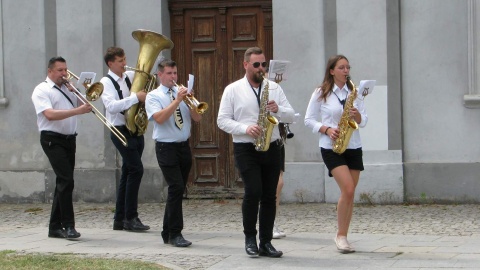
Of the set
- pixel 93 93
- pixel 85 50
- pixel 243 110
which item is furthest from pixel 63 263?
pixel 85 50

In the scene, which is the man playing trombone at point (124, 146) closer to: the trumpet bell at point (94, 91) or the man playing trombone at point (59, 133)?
the trumpet bell at point (94, 91)

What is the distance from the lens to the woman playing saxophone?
32.2 feet

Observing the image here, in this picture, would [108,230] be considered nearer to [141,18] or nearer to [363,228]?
[363,228]

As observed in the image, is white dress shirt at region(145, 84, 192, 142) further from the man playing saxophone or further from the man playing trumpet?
the man playing saxophone

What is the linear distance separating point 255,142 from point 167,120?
1443 mm

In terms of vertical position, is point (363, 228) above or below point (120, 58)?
below

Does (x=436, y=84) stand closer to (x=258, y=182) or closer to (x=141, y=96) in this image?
(x=141, y=96)

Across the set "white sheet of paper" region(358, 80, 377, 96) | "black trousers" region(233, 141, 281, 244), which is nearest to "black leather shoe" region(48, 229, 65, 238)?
"black trousers" region(233, 141, 281, 244)

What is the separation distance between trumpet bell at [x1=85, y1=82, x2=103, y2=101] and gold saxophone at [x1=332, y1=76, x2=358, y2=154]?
293 centimetres

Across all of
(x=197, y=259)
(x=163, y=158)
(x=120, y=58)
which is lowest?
(x=197, y=259)

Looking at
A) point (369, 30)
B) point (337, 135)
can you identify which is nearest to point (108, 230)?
point (337, 135)

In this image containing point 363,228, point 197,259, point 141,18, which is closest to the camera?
point 197,259

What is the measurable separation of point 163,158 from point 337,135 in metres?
1.90

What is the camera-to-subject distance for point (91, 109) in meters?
11.0
